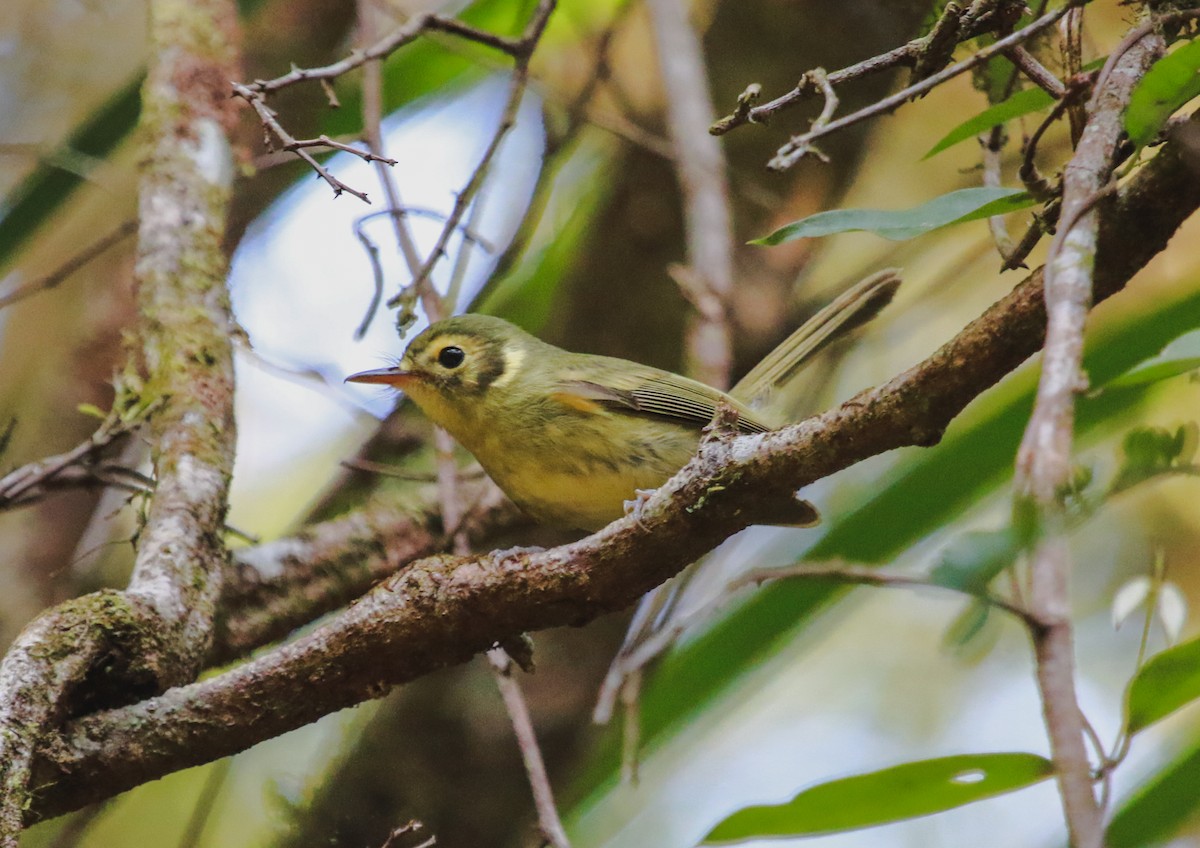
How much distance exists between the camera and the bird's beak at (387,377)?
3.66 meters

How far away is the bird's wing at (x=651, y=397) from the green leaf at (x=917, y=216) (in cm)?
156

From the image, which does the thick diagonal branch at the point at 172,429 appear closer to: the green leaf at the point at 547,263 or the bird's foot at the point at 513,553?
the bird's foot at the point at 513,553

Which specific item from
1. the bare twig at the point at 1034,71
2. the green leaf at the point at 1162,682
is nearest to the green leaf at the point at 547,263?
the bare twig at the point at 1034,71

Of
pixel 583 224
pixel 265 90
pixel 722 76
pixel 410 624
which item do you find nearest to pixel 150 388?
pixel 265 90

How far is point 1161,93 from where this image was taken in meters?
1.55

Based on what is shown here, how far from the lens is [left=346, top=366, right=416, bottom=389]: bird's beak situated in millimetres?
3658

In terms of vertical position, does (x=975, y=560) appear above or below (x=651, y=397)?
below

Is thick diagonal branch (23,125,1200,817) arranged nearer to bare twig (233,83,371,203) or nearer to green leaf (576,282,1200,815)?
bare twig (233,83,371,203)

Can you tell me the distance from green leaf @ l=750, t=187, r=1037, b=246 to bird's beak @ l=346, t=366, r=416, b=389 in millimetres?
2073

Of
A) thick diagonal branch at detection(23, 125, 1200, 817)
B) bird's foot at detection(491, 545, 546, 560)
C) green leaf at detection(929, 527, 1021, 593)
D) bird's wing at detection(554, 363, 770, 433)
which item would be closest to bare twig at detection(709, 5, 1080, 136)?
thick diagonal branch at detection(23, 125, 1200, 817)

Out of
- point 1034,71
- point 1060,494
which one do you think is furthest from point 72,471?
point 1060,494

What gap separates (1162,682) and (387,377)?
8.23 ft

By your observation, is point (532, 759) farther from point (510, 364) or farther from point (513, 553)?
point (510, 364)

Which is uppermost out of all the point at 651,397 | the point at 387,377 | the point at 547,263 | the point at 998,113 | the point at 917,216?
the point at 547,263
